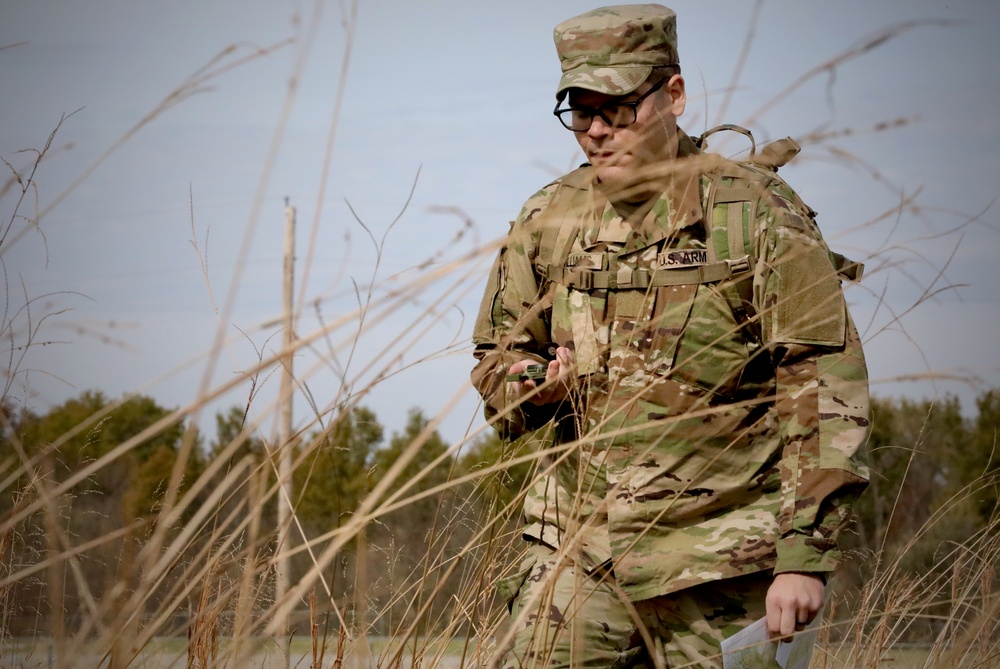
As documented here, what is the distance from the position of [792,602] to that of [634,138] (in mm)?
1103

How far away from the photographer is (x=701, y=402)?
2348mm

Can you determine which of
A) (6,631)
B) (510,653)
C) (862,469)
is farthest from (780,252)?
(6,631)

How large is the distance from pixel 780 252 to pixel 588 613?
92cm

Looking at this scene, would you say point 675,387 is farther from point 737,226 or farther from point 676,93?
point 676,93

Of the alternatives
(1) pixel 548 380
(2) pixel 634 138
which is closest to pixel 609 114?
(2) pixel 634 138

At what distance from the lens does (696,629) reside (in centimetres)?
248

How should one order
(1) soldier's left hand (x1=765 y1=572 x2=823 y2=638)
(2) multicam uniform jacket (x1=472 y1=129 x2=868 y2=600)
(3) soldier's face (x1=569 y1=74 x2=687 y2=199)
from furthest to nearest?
(3) soldier's face (x1=569 y1=74 x2=687 y2=199), (2) multicam uniform jacket (x1=472 y1=129 x2=868 y2=600), (1) soldier's left hand (x1=765 y1=572 x2=823 y2=638)

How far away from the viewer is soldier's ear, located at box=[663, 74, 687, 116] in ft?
8.75

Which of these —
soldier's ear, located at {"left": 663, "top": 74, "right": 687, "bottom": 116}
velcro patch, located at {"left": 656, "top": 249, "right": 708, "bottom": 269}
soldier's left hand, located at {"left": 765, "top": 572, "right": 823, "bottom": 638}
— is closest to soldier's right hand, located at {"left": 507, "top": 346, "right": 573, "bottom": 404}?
velcro patch, located at {"left": 656, "top": 249, "right": 708, "bottom": 269}

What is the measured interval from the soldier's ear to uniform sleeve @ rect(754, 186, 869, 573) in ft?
1.24

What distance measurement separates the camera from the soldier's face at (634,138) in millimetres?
2457

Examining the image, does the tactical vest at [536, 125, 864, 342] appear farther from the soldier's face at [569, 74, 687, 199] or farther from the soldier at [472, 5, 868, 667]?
the soldier's face at [569, 74, 687, 199]

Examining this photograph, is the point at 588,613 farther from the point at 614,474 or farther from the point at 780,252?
the point at 780,252

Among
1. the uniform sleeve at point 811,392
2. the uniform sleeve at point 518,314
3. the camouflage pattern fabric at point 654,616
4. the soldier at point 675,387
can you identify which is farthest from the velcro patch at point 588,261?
the camouflage pattern fabric at point 654,616
